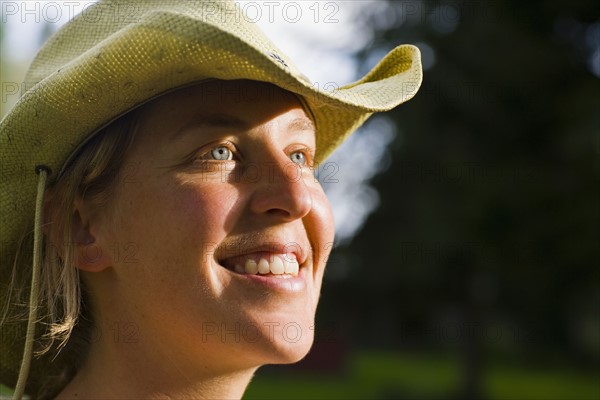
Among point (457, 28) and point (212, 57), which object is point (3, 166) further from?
point (457, 28)

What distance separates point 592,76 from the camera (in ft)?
39.7

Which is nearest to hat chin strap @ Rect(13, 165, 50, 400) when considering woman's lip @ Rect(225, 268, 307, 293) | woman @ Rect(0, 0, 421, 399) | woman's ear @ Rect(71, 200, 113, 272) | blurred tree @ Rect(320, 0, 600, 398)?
woman @ Rect(0, 0, 421, 399)

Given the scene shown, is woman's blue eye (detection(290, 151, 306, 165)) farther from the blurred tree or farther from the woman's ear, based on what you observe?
the blurred tree

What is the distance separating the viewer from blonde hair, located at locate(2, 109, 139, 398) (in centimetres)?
210

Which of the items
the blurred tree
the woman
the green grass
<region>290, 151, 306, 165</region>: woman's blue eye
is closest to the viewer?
the woman

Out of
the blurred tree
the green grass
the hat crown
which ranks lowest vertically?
the green grass

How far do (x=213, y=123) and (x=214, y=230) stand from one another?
285 mm

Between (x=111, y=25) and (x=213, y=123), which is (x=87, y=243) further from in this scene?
(x=111, y=25)

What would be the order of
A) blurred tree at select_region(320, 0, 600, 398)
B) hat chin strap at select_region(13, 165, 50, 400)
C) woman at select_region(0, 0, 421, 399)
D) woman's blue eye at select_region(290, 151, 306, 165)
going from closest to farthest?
woman at select_region(0, 0, 421, 399) < hat chin strap at select_region(13, 165, 50, 400) < woman's blue eye at select_region(290, 151, 306, 165) < blurred tree at select_region(320, 0, 600, 398)

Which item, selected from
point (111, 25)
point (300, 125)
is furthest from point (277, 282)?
point (111, 25)

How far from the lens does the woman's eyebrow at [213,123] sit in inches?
79.3

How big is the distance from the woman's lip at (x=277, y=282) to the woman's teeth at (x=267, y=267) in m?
0.01

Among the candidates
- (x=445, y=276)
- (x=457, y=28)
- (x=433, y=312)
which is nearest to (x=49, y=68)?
(x=457, y=28)

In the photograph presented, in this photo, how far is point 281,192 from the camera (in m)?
1.98
